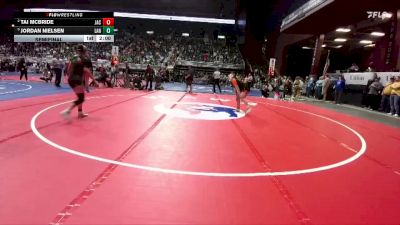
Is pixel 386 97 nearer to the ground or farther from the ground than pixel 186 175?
farther from the ground

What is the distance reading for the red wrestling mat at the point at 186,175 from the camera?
3.01 metres

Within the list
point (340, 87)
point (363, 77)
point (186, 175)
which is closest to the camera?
point (186, 175)

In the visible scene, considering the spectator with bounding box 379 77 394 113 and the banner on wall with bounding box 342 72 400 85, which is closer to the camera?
the spectator with bounding box 379 77 394 113

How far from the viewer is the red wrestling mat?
9.87 ft

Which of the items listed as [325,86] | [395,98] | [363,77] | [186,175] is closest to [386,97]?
[395,98]

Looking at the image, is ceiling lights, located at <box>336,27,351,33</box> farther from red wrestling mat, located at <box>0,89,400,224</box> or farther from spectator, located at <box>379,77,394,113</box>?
red wrestling mat, located at <box>0,89,400,224</box>

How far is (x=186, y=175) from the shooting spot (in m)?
4.09

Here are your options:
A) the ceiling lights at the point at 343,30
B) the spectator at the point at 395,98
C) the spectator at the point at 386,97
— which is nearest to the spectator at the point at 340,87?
the spectator at the point at 386,97

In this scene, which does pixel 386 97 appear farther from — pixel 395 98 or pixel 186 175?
pixel 186 175

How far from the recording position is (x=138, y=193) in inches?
134

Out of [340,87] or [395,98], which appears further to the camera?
[340,87]

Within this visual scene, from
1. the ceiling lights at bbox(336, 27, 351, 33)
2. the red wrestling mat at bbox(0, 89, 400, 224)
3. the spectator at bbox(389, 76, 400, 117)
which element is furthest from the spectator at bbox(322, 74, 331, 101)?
the red wrestling mat at bbox(0, 89, 400, 224)

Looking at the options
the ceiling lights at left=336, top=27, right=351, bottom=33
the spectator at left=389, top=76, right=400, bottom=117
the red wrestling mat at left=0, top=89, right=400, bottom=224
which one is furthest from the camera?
the ceiling lights at left=336, top=27, right=351, bottom=33

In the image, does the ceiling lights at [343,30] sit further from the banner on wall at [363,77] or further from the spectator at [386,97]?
the spectator at [386,97]
